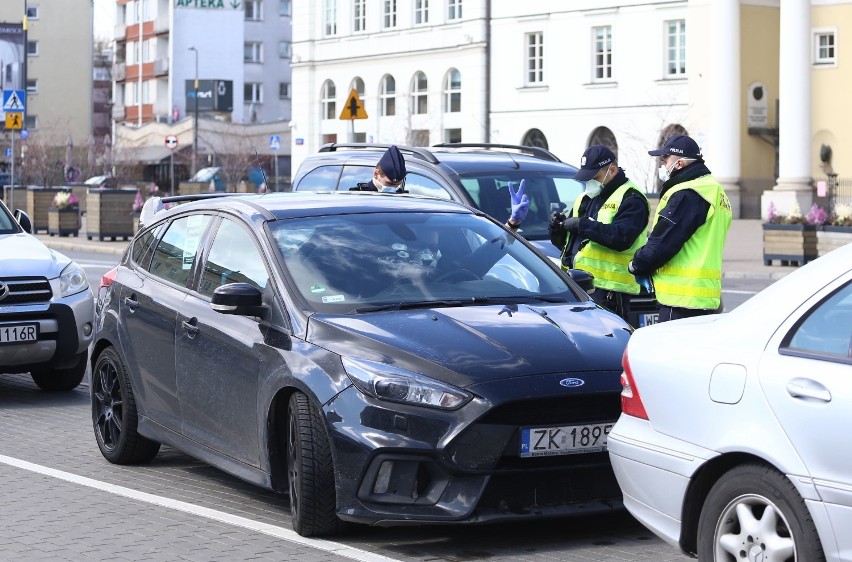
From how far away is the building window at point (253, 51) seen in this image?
355 feet

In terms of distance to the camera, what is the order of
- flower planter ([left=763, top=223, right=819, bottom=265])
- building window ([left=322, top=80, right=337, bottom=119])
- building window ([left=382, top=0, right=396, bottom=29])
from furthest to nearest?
building window ([left=322, top=80, right=337, bottom=119]), building window ([left=382, top=0, right=396, bottom=29]), flower planter ([left=763, top=223, right=819, bottom=265])

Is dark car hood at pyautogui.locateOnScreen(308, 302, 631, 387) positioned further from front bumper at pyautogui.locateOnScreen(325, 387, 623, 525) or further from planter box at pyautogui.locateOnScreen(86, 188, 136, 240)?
planter box at pyautogui.locateOnScreen(86, 188, 136, 240)

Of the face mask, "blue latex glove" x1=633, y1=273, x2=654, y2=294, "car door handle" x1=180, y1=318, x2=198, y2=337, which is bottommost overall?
"car door handle" x1=180, y1=318, x2=198, y2=337

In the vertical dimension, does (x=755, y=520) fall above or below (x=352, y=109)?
below

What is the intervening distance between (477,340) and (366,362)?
20.4 inches

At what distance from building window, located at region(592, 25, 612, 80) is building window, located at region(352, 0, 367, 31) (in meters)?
15.7

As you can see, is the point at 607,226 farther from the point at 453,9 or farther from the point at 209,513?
the point at 453,9

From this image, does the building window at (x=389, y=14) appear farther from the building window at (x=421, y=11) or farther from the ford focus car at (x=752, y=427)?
the ford focus car at (x=752, y=427)

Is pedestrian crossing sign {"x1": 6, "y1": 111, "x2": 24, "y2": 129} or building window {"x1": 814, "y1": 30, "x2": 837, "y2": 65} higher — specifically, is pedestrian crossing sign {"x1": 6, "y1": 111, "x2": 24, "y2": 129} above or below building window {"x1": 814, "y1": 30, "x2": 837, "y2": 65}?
below

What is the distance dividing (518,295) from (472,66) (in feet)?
193

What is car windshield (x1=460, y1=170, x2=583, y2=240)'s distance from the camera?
13.4m

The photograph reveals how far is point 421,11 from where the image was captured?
69.6 meters

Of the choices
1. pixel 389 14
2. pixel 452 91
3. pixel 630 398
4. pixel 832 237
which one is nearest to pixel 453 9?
pixel 452 91

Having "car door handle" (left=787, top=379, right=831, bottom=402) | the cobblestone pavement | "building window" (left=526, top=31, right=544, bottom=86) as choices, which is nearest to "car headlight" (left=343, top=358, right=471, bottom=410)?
the cobblestone pavement
